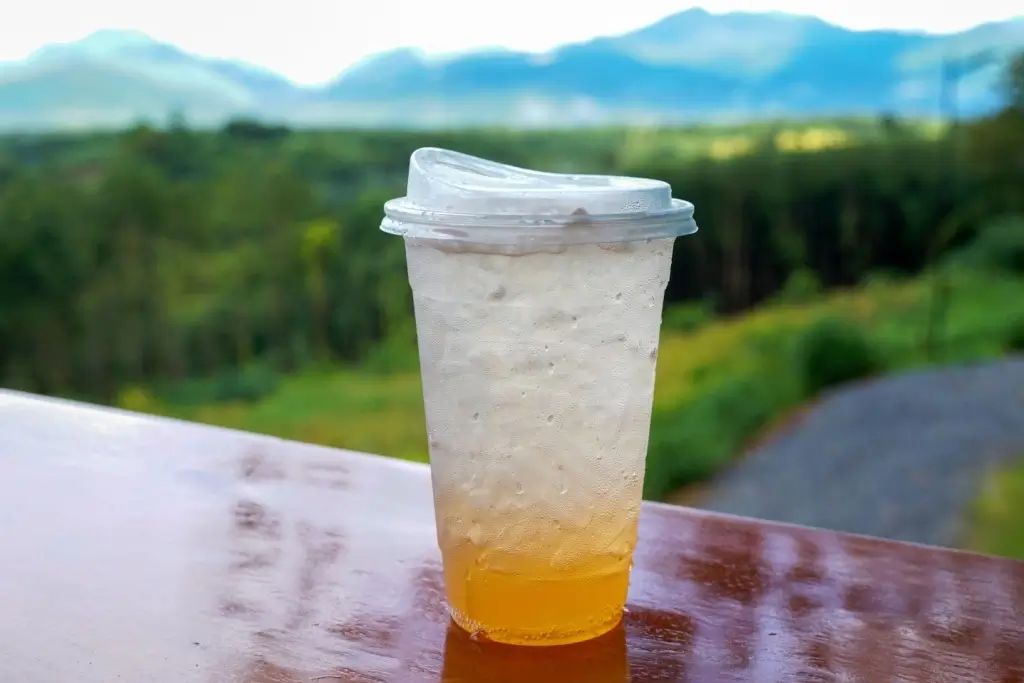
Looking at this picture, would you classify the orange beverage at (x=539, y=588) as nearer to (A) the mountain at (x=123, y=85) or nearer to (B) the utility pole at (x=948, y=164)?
(A) the mountain at (x=123, y=85)

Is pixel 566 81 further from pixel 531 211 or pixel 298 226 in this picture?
pixel 531 211

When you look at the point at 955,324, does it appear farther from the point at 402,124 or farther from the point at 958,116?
the point at 402,124

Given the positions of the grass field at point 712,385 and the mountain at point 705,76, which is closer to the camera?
the mountain at point 705,76

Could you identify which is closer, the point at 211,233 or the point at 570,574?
the point at 570,574

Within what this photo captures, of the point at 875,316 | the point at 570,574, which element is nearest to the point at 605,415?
the point at 570,574

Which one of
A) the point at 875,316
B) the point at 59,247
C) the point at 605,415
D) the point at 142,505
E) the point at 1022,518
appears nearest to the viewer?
the point at 605,415

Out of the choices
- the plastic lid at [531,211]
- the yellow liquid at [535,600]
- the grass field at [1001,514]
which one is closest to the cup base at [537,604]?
the yellow liquid at [535,600]

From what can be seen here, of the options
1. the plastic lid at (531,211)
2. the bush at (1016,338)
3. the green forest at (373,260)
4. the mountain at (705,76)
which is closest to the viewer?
the plastic lid at (531,211)

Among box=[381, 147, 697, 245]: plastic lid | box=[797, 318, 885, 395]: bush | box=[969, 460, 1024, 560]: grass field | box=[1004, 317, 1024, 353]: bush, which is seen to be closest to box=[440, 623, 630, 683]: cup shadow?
box=[381, 147, 697, 245]: plastic lid

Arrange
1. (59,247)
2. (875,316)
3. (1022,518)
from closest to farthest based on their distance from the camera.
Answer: (1022,518) < (59,247) < (875,316)

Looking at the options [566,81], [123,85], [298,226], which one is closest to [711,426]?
[566,81]
